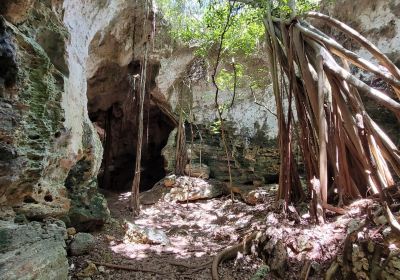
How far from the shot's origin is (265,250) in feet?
10.6

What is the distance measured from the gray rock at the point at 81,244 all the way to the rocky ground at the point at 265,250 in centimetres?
5

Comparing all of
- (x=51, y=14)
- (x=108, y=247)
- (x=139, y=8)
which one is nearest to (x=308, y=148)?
(x=108, y=247)

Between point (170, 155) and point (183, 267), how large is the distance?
5278mm

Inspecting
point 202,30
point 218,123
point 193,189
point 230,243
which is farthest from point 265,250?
point 202,30

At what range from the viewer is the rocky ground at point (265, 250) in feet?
7.90

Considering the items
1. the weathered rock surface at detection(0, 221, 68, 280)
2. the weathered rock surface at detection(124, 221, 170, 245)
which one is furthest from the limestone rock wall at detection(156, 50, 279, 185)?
the weathered rock surface at detection(0, 221, 68, 280)

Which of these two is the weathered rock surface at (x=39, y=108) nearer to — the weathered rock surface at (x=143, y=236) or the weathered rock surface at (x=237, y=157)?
the weathered rock surface at (x=143, y=236)

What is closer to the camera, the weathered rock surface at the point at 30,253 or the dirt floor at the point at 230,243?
the weathered rock surface at the point at 30,253

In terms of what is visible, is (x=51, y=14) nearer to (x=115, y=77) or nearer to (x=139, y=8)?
(x=139, y=8)

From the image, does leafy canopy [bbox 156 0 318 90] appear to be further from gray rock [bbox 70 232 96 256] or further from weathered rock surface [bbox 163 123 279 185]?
gray rock [bbox 70 232 96 256]

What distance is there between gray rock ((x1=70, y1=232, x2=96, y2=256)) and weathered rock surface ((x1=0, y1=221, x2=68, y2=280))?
545 mm

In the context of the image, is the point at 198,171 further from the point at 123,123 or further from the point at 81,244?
the point at 81,244

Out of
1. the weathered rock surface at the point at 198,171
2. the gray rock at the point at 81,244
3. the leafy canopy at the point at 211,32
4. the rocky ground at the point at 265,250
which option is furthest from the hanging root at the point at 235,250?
the weathered rock surface at the point at 198,171

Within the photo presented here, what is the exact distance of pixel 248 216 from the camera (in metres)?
5.49
